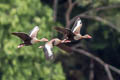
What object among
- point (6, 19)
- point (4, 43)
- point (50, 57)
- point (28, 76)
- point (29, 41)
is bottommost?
point (50, 57)

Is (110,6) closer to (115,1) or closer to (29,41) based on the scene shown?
(115,1)

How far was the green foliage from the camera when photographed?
29.6 feet

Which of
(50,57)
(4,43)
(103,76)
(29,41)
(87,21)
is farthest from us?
(103,76)

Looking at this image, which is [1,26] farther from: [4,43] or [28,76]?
[28,76]

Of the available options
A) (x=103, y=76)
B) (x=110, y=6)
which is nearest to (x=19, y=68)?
(x=110, y=6)

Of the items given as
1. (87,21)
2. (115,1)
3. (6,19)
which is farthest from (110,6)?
(6,19)

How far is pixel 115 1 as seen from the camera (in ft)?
31.5

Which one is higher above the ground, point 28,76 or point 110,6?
point 110,6

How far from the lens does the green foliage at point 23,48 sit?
9016 mm

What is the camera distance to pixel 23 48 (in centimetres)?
894

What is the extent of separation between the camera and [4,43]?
29.7 ft

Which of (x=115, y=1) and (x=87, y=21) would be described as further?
(x=87, y=21)

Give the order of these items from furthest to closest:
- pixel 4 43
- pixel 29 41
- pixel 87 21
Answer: pixel 87 21 < pixel 4 43 < pixel 29 41

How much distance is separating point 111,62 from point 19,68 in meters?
4.07
